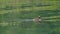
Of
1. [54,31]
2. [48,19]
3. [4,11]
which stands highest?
[4,11]

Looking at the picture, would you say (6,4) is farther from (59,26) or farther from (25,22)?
(59,26)

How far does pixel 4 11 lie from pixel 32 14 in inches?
12.5

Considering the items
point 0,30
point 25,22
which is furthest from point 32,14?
point 0,30

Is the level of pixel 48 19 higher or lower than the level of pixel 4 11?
lower

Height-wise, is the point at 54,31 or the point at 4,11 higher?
the point at 4,11

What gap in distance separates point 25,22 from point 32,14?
0.12m

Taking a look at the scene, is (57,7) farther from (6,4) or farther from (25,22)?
(6,4)

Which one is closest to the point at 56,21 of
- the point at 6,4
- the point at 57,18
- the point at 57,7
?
the point at 57,18

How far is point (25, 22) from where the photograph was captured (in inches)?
78.7

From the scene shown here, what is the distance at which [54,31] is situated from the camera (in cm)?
198

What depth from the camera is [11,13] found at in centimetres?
200

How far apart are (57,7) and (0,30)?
0.69 metres

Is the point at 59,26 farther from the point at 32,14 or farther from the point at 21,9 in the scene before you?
the point at 21,9

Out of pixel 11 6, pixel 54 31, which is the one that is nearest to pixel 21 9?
pixel 11 6
